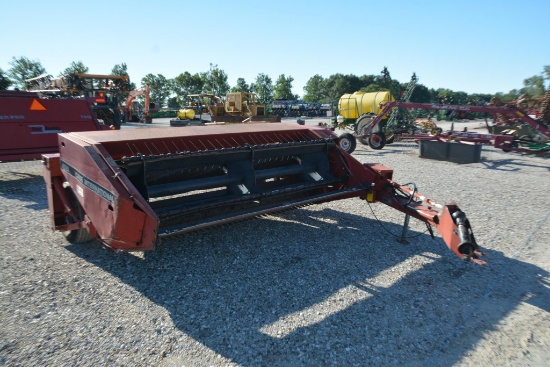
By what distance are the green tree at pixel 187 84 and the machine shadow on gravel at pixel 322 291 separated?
6025cm

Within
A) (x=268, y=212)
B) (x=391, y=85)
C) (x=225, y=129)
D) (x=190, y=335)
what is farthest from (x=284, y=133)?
(x=391, y=85)

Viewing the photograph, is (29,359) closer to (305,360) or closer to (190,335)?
(190,335)

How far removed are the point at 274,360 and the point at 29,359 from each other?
5.26 ft

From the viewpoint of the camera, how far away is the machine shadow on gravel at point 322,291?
7.88 feet

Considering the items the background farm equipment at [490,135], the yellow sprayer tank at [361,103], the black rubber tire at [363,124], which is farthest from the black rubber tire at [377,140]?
the yellow sprayer tank at [361,103]

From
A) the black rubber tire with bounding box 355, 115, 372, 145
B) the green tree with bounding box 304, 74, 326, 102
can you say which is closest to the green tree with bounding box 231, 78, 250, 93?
the green tree with bounding box 304, 74, 326, 102

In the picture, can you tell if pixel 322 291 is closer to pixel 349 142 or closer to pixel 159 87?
pixel 349 142

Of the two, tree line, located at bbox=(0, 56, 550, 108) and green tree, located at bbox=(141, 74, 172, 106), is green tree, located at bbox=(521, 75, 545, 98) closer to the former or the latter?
tree line, located at bbox=(0, 56, 550, 108)

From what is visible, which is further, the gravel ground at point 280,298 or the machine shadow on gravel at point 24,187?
the machine shadow on gravel at point 24,187

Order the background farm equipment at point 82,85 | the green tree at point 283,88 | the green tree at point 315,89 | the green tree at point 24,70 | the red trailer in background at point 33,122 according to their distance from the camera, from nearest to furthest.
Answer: the red trailer in background at point 33,122 → the background farm equipment at point 82,85 → the green tree at point 24,70 → the green tree at point 283,88 → the green tree at point 315,89

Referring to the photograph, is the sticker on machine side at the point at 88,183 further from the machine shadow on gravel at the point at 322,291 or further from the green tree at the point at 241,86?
the green tree at the point at 241,86

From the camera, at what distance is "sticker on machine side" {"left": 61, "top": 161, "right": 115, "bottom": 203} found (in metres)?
2.68

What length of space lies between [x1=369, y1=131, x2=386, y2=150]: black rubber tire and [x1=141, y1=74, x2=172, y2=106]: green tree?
187 ft

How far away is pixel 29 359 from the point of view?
2.19m
